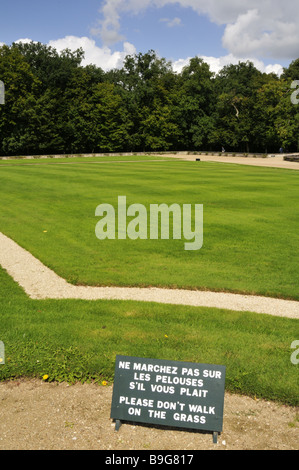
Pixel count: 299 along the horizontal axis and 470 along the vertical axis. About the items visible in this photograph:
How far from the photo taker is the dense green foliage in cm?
7150

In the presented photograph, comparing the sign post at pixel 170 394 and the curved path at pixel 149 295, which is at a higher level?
the sign post at pixel 170 394

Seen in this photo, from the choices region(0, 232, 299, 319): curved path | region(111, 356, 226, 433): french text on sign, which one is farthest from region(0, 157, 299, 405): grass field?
region(111, 356, 226, 433): french text on sign

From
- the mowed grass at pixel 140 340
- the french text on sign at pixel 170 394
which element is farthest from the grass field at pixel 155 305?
the french text on sign at pixel 170 394

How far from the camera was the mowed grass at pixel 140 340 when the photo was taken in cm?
604

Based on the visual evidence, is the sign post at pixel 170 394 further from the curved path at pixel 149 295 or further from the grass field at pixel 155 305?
the curved path at pixel 149 295

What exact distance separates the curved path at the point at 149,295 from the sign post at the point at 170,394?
403 centimetres

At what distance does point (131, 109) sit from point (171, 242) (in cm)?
7537

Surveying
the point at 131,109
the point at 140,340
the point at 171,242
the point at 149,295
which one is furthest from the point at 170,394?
the point at 131,109

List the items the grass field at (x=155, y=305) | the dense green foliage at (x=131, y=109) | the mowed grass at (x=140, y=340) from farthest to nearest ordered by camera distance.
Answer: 1. the dense green foliage at (x=131, y=109)
2. the grass field at (x=155, y=305)
3. the mowed grass at (x=140, y=340)

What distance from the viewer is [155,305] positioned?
Result: 874cm

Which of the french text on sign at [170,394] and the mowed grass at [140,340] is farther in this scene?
the mowed grass at [140,340]

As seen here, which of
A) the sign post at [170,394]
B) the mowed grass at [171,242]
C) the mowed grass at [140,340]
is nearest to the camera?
the sign post at [170,394]

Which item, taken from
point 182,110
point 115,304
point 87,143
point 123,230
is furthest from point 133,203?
point 182,110

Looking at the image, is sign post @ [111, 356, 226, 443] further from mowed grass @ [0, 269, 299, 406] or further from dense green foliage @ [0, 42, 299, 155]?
dense green foliage @ [0, 42, 299, 155]
